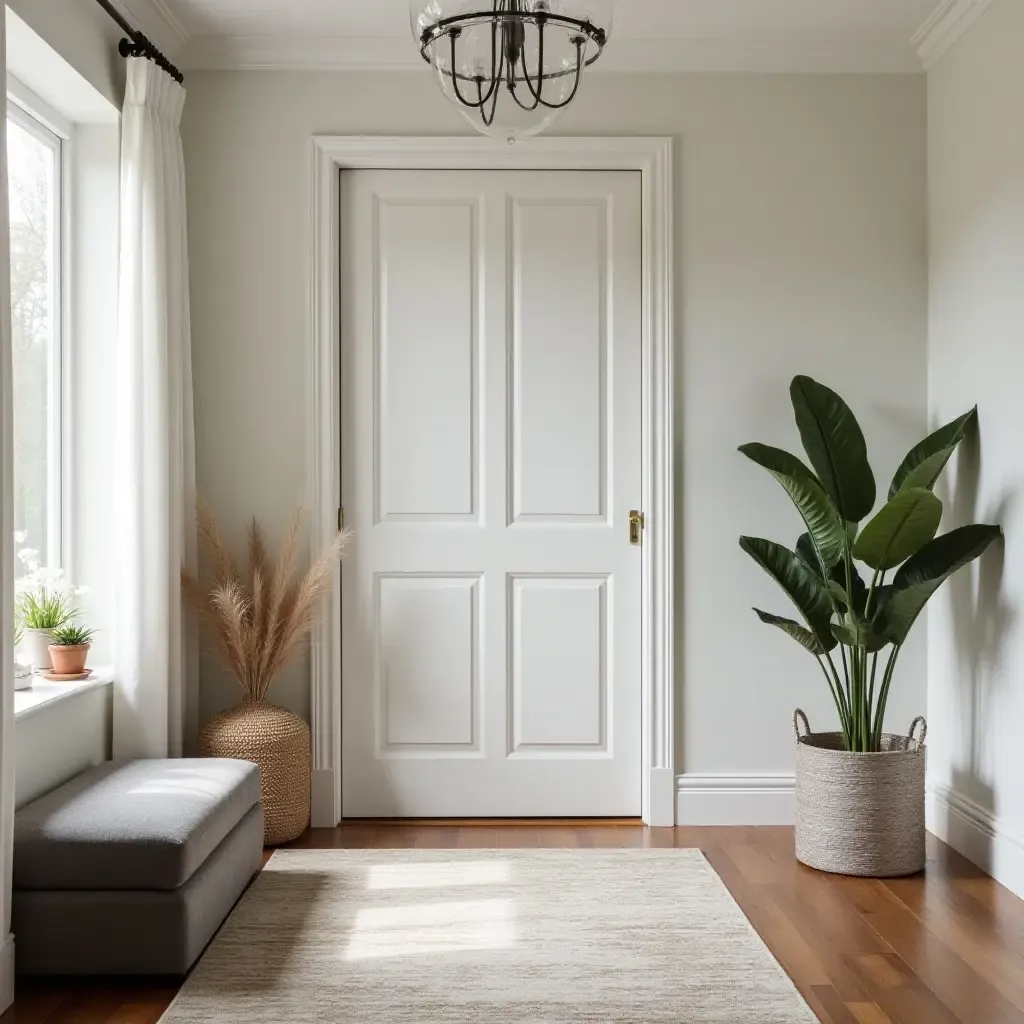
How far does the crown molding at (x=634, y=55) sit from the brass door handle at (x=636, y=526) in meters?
1.50

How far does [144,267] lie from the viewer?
343 cm

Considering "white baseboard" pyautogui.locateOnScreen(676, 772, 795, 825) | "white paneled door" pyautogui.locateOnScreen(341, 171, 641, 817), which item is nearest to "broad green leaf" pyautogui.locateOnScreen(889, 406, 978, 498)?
"white paneled door" pyautogui.locateOnScreen(341, 171, 641, 817)

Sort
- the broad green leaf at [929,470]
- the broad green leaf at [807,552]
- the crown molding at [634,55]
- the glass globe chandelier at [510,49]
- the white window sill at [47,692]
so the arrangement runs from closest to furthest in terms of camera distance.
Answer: the glass globe chandelier at [510,49] < the white window sill at [47,692] < the broad green leaf at [929,470] < the broad green leaf at [807,552] < the crown molding at [634,55]

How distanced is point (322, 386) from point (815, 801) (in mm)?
2048

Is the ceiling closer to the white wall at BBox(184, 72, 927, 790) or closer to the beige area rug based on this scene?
the white wall at BBox(184, 72, 927, 790)

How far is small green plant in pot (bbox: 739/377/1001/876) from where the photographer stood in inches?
131

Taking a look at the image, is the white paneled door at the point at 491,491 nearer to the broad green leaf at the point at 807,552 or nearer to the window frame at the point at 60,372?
the broad green leaf at the point at 807,552

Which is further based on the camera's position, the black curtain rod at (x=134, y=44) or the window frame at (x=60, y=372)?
the window frame at (x=60, y=372)

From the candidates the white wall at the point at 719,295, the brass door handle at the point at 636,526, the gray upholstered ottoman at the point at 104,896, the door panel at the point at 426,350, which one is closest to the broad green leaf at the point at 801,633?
the white wall at the point at 719,295

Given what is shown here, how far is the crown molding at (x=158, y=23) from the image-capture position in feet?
11.2

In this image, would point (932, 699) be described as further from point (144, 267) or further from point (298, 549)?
point (144, 267)

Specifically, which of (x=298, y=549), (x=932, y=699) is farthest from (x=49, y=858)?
(x=932, y=699)

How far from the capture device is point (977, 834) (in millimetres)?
3451

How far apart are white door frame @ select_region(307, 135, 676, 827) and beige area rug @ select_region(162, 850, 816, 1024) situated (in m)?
0.44
